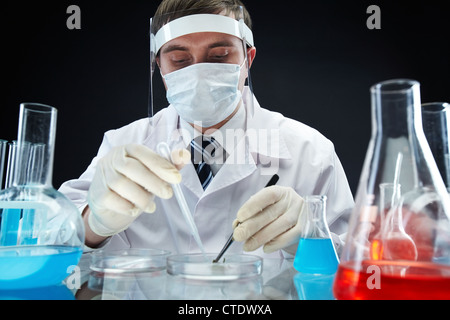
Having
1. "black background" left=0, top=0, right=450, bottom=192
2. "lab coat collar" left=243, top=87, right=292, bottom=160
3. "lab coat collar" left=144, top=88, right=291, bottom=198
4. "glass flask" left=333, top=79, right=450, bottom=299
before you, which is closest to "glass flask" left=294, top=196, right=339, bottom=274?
"glass flask" left=333, top=79, right=450, bottom=299

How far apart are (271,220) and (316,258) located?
0.91 ft

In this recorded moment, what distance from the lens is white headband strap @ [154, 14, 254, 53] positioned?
48.4 inches

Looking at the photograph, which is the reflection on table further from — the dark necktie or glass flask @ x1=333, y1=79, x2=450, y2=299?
the dark necktie

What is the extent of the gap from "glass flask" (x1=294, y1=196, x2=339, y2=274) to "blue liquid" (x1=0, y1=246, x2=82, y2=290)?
1.46 ft

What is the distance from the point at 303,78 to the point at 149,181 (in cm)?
258

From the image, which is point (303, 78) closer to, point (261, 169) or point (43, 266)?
point (261, 169)

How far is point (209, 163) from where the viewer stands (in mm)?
1485

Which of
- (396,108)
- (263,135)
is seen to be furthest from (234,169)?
(396,108)

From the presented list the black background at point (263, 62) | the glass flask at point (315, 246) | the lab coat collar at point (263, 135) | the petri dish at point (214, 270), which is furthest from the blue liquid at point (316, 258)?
the black background at point (263, 62)

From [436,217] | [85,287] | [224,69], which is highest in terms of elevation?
[224,69]

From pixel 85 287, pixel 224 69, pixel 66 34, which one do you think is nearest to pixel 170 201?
pixel 224 69

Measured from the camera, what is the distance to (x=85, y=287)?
717mm

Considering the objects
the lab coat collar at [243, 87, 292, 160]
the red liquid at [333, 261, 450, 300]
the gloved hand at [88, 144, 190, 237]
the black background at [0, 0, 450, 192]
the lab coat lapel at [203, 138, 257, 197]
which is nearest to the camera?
the red liquid at [333, 261, 450, 300]

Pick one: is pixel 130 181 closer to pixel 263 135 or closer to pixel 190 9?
pixel 190 9
